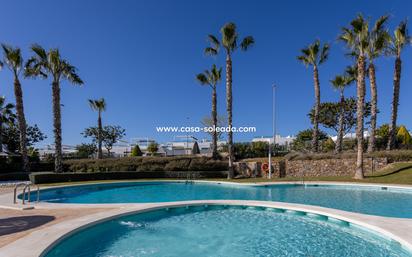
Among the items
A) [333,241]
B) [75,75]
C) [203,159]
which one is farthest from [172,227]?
[75,75]

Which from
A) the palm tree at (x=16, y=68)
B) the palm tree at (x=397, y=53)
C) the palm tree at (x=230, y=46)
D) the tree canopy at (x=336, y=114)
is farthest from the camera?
the tree canopy at (x=336, y=114)

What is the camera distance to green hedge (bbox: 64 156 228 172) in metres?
24.4

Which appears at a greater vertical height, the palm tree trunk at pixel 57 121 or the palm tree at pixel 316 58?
the palm tree at pixel 316 58

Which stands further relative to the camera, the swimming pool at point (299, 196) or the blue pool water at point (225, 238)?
the swimming pool at point (299, 196)

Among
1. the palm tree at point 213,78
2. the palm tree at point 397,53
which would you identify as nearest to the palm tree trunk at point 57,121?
the palm tree at point 213,78

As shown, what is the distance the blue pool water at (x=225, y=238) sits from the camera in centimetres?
621

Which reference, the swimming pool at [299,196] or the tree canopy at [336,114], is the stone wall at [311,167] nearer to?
the swimming pool at [299,196]

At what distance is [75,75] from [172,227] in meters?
18.2

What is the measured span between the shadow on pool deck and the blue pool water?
1270mm

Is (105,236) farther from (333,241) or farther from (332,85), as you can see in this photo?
(332,85)

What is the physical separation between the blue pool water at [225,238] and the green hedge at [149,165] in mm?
14812

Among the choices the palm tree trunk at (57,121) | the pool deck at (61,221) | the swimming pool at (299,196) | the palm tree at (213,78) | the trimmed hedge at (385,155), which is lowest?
the swimming pool at (299,196)

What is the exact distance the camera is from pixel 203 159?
25.0m

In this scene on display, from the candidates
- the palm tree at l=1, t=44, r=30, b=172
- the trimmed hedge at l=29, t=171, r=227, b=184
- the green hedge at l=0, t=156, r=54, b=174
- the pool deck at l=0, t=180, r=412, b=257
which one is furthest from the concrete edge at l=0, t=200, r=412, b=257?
the green hedge at l=0, t=156, r=54, b=174
